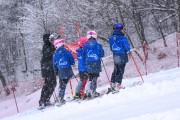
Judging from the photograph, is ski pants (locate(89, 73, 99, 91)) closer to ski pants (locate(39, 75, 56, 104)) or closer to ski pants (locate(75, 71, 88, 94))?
ski pants (locate(75, 71, 88, 94))

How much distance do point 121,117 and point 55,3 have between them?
21.7 m

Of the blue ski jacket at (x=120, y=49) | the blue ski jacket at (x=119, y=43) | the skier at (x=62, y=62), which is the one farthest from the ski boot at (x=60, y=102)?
the blue ski jacket at (x=119, y=43)

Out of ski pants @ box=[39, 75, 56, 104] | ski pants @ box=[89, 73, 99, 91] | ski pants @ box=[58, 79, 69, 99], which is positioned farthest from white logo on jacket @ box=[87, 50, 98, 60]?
ski pants @ box=[39, 75, 56, 104]

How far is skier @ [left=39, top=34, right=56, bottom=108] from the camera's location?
9.93 m

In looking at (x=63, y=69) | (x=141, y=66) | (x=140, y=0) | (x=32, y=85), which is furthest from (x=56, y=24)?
(x=63, y=69)

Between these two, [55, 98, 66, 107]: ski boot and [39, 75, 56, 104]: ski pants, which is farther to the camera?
[39, 75, 56, 104]: ski pants

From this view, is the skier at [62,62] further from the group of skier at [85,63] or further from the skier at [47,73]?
the skier at [47,73]

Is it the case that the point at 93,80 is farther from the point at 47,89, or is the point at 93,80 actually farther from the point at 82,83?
the point at 47,89

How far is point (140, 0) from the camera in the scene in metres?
21.3

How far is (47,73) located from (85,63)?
1.32 m

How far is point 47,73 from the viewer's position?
1006cm

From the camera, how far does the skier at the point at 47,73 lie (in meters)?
9.93

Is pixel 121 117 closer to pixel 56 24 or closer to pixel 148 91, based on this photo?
pixel 148 91

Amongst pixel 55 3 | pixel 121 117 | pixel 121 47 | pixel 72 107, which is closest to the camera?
pixel 121 117
